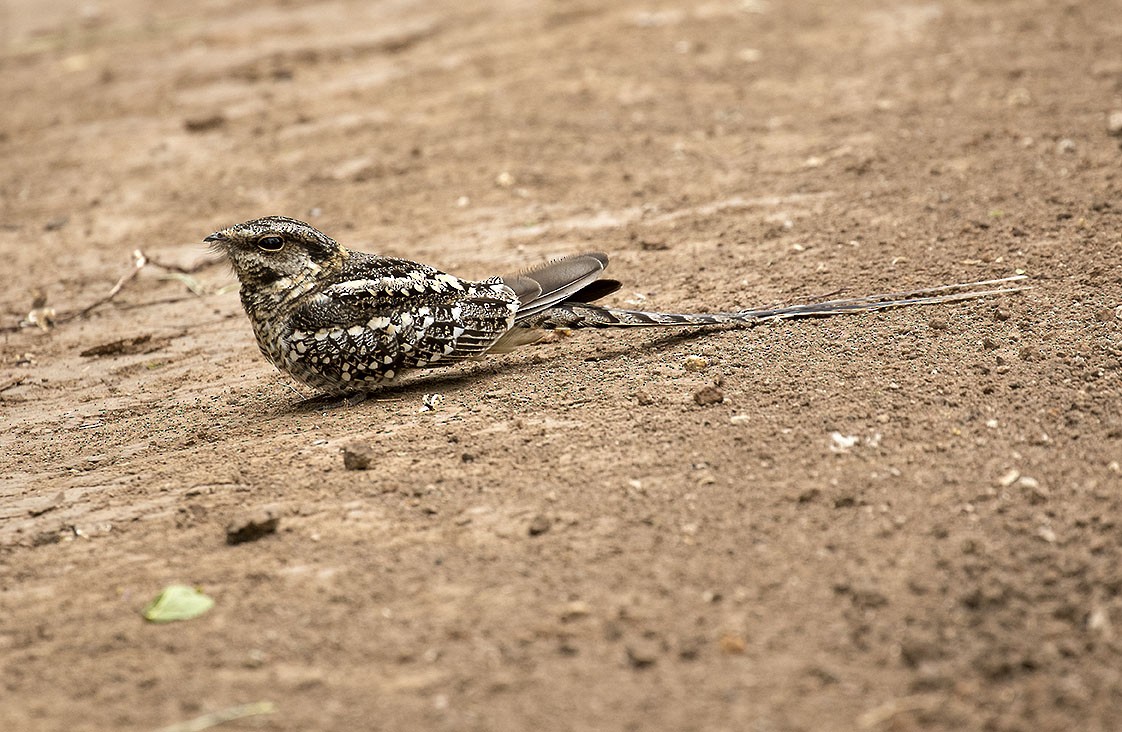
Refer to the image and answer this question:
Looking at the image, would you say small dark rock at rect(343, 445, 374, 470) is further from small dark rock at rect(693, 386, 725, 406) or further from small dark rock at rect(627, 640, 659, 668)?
small dark rock at rect(627, 640, 659, 668)

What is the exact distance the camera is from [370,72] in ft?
37.5

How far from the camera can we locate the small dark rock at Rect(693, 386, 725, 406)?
482cm

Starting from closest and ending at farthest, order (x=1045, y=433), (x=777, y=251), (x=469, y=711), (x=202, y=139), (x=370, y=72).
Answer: (x=469, y=711) < (x=1045, y=433) < (x=777, y=251) < (x=202, y=139) < (x=370, y=72)

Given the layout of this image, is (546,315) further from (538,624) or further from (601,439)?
(538,624)

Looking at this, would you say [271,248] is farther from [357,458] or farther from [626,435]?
[626,435]

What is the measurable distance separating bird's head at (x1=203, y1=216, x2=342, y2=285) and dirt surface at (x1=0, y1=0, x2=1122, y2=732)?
66 cm

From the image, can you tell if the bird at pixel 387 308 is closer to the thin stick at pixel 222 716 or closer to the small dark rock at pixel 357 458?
the small dark rock at pixel 357 458

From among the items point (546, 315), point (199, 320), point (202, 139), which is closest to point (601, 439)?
point (546, 315)

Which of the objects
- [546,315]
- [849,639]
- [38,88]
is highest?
[38,88]

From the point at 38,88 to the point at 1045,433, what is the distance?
11.3 meters

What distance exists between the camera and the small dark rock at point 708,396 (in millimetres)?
4820

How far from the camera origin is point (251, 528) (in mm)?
4145

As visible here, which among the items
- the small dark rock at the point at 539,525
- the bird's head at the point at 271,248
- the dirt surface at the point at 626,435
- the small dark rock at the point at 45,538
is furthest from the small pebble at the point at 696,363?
the small dark rock at the point at 45,538

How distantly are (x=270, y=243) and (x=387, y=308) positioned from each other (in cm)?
63
